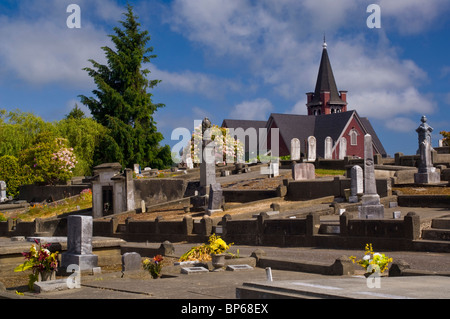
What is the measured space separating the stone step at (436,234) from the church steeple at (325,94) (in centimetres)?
7387

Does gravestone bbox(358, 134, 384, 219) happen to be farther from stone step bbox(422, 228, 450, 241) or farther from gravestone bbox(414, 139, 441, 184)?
gravestone bbox(414, 139, 441, 184)

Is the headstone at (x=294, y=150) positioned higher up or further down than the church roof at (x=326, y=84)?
further down

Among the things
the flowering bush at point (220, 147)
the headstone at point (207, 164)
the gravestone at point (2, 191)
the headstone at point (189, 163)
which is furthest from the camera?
the flowering bush at point (220, 147)

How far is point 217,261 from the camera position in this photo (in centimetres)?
1375

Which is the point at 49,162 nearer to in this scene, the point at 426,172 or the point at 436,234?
the point at 426,172

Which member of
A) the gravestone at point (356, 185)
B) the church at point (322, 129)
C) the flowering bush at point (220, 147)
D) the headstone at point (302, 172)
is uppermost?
the church at point (322, 129)

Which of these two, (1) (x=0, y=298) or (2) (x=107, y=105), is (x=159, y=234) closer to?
(1) (x=0, y=298)

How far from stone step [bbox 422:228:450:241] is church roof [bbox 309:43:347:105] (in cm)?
7404

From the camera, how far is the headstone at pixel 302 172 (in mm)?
32312

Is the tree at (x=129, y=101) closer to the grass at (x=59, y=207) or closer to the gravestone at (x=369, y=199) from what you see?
the grass at (x=59, y=207)

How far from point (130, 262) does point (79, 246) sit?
1.56m

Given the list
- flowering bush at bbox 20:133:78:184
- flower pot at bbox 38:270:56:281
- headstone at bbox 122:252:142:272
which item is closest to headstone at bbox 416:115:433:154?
headstone at bbox 122:252:142:272

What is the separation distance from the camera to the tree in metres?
58.9

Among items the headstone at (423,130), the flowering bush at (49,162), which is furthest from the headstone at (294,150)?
the headstone at (423,130)
